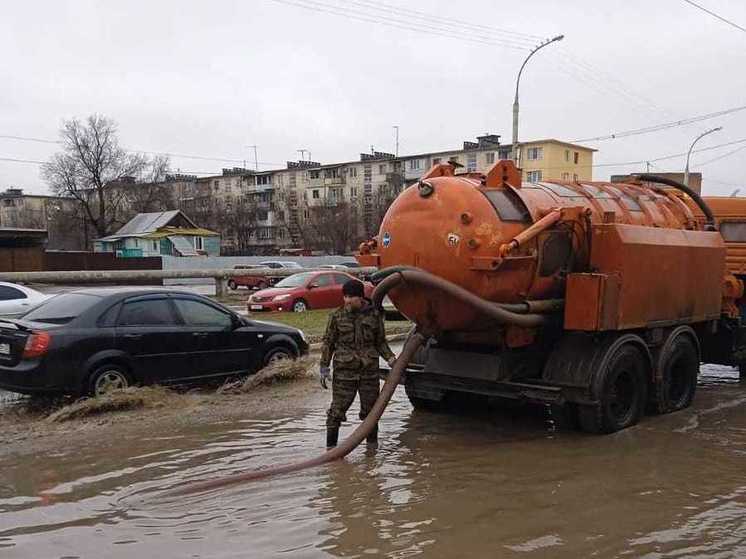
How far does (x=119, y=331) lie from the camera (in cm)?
865

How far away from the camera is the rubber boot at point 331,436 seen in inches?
273

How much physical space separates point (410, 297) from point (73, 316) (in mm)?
4112

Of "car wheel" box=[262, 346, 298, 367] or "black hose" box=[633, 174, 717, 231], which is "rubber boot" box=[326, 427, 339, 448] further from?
"black hose" box=[633, 174, 717, 231]

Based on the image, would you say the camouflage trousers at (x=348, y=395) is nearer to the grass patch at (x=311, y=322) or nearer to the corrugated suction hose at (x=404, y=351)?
the corrugated suction hose at (x=404, y=351)

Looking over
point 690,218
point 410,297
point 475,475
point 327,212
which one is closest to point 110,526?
point 475,475

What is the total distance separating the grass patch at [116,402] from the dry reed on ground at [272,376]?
963mm

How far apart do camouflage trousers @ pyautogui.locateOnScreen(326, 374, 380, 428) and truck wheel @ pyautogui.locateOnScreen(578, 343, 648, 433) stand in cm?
213

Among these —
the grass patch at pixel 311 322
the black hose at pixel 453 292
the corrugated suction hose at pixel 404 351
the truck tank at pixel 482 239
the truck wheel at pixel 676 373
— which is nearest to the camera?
the corrugated suction hose at pixel 404 351

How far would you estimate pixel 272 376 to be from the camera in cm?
1013

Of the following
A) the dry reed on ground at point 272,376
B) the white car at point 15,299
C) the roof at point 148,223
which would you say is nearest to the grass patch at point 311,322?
the dry reed on ground at point 272,376

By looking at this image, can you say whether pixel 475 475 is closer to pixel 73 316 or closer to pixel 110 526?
pixel 110 526

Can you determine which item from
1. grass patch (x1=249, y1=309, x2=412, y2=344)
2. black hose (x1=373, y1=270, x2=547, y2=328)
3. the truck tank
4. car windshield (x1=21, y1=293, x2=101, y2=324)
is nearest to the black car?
car windshield (x1=21, y1=293, x2=101, y2=324)

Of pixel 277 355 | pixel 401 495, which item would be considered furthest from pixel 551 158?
pixel 401 495

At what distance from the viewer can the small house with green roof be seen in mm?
67812
